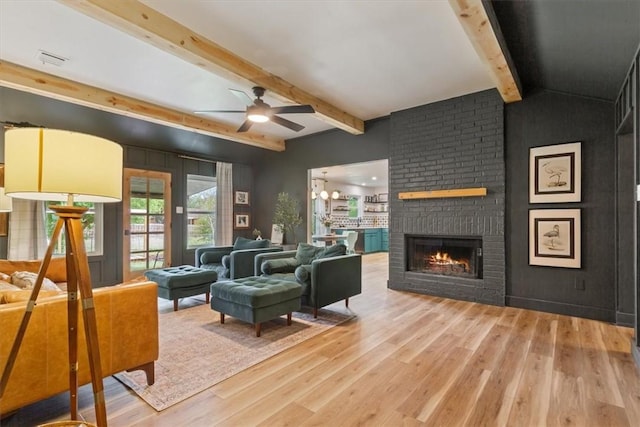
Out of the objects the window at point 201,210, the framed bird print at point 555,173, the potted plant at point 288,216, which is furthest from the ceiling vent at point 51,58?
the framed bird print at point 555,173

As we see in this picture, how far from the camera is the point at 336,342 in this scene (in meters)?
3.01

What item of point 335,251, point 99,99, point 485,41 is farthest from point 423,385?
point 99,99

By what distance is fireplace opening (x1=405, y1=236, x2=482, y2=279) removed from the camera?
15.0 feet

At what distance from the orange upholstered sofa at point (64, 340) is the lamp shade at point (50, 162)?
0.77 metres

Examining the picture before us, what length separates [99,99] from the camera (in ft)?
13.3

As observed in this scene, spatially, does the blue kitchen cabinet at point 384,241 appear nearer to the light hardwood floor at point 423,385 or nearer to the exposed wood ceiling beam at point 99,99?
the exposed wood ceiling beam at point 99,99

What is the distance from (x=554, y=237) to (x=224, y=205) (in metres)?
5.96

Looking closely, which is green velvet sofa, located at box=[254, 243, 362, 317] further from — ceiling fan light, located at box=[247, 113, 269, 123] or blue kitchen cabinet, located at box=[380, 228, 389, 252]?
blue kitchen cabinet, located at box=[380, 228, 389, 252]

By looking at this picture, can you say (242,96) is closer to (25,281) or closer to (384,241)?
(25,281)

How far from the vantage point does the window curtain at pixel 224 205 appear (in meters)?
6.97

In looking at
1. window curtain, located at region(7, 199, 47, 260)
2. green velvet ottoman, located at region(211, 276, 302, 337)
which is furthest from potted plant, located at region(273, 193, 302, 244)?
window curtain, located at region(7, 199, 47, 260)

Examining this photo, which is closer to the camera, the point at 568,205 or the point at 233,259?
the point at 568,205

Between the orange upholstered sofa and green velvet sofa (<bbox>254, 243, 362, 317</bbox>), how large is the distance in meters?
1.80

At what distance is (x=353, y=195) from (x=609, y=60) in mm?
9270
